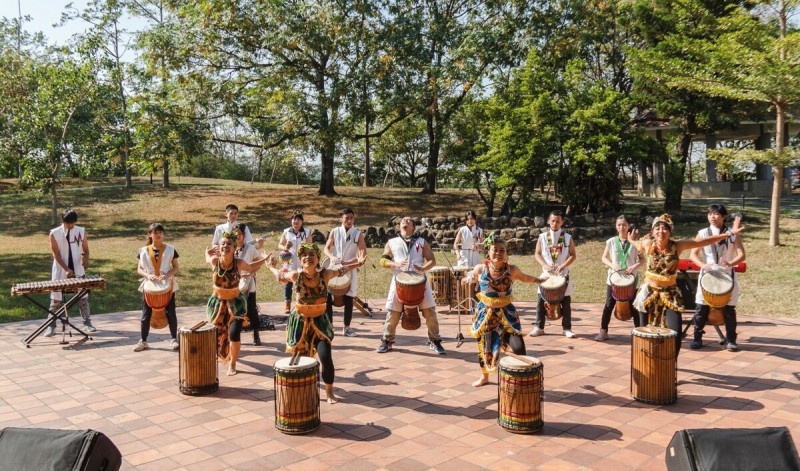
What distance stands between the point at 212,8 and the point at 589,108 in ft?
47.2

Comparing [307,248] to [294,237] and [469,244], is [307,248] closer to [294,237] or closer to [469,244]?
[294,237]

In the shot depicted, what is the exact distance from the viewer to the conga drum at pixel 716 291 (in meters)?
8.08

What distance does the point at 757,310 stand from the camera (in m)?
11.4

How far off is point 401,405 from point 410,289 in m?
1.79

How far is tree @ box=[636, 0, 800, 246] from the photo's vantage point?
49.0 feet

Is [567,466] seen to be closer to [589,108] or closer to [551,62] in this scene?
[589,108]

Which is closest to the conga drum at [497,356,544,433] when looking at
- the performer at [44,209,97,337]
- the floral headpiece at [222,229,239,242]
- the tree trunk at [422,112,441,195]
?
the floral headpiece at [222,229,239,242]

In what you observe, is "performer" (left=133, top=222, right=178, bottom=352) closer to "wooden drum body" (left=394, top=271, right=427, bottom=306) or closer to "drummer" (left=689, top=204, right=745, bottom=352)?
"wooden drum body" (left=394, top=271, right=427, bottom=306)

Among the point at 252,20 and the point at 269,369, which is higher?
the point at 252,20

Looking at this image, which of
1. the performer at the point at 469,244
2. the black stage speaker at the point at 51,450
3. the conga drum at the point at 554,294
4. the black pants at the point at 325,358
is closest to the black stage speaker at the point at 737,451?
the black stage speaker at the point at 51,450

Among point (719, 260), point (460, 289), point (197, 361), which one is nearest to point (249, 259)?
point (197, 361)

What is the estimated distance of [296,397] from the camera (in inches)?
229

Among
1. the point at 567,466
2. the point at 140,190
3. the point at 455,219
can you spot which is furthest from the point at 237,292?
the point at 140,190

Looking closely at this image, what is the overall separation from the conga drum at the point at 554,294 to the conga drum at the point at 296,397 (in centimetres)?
407
